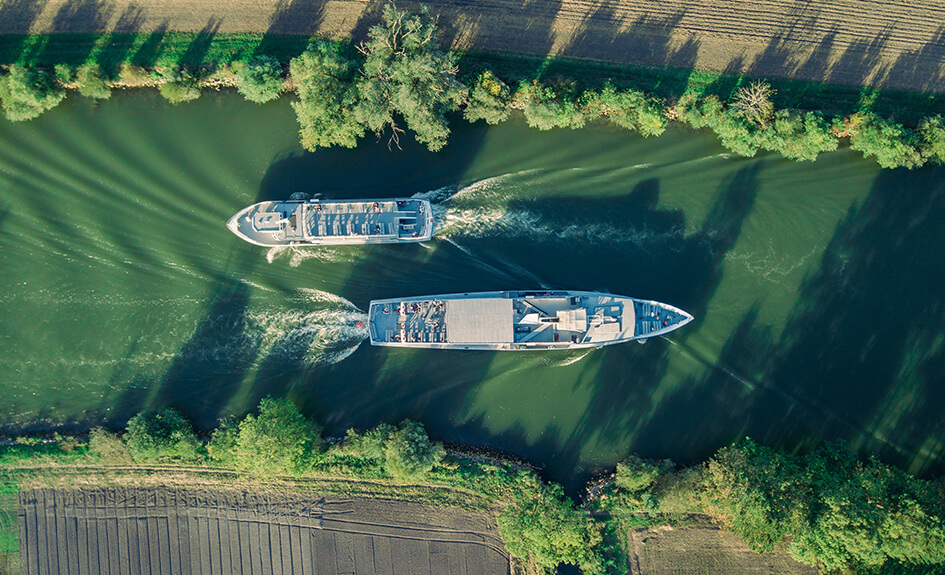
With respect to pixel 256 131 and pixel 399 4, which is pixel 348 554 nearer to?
pixel 256 131

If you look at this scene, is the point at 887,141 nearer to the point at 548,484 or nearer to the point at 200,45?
the point at 548,484

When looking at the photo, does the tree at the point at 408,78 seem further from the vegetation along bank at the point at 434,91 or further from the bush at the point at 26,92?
the bush at the point at 26,92

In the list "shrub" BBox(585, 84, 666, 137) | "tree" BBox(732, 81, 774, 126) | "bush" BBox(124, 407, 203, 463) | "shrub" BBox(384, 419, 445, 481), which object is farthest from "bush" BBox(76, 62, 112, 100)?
"tree" BBox(732, 81, 774, 126)

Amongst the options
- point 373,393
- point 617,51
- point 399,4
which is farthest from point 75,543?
point 617,51

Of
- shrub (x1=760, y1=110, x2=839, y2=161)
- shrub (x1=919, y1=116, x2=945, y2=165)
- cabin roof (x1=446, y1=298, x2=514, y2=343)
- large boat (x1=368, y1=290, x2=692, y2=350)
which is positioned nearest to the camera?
cabin roof (x1=446, y1=298, x2=514, y2=343)

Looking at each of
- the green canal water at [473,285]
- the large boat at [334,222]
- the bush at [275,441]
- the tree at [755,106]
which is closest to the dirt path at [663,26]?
the tree at [755,106]

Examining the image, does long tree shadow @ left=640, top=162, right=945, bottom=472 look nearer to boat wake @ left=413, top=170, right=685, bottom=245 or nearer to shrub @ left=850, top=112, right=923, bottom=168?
shrub @ left=850, top=112, right=923, bottom=168
